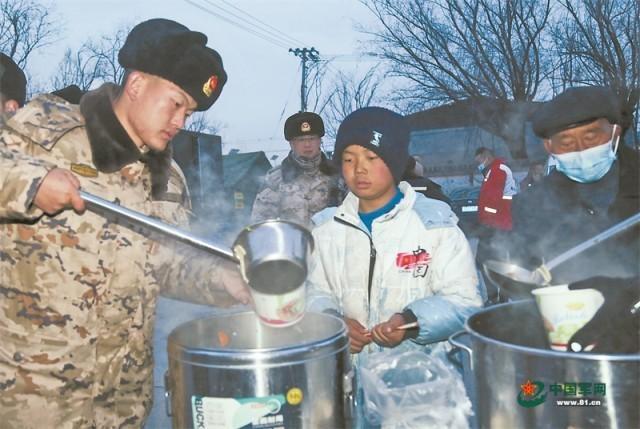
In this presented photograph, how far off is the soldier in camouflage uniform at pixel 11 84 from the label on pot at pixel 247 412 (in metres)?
2.91

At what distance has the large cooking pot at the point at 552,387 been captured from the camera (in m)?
1.29

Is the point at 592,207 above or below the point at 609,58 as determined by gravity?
below

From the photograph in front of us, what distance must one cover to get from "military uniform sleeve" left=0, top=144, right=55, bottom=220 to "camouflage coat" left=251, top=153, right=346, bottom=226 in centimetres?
307

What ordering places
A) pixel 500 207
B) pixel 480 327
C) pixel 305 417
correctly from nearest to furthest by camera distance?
pixel 305 417
pixel 480 327
pixel 500 207

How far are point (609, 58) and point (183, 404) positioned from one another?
51.2 ft

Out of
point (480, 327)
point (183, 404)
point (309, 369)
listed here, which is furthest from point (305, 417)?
point (480, 327)

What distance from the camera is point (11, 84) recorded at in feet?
13.1

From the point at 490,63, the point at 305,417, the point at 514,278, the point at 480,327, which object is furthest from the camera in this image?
the point at 490,63

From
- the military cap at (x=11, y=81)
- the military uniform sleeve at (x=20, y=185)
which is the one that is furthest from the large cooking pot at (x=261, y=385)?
the military cap at (x=11, y=81)

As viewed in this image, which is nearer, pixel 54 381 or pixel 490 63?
pixel 54 381

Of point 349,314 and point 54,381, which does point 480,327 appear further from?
point 54,381

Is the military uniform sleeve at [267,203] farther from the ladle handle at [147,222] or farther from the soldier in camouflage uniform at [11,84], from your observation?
the ladle handle at [147,222]

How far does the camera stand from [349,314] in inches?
84.7

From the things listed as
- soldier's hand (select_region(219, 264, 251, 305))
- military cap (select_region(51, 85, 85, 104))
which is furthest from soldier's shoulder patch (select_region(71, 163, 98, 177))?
military cap (select_region(51, 85, 85, 104))
